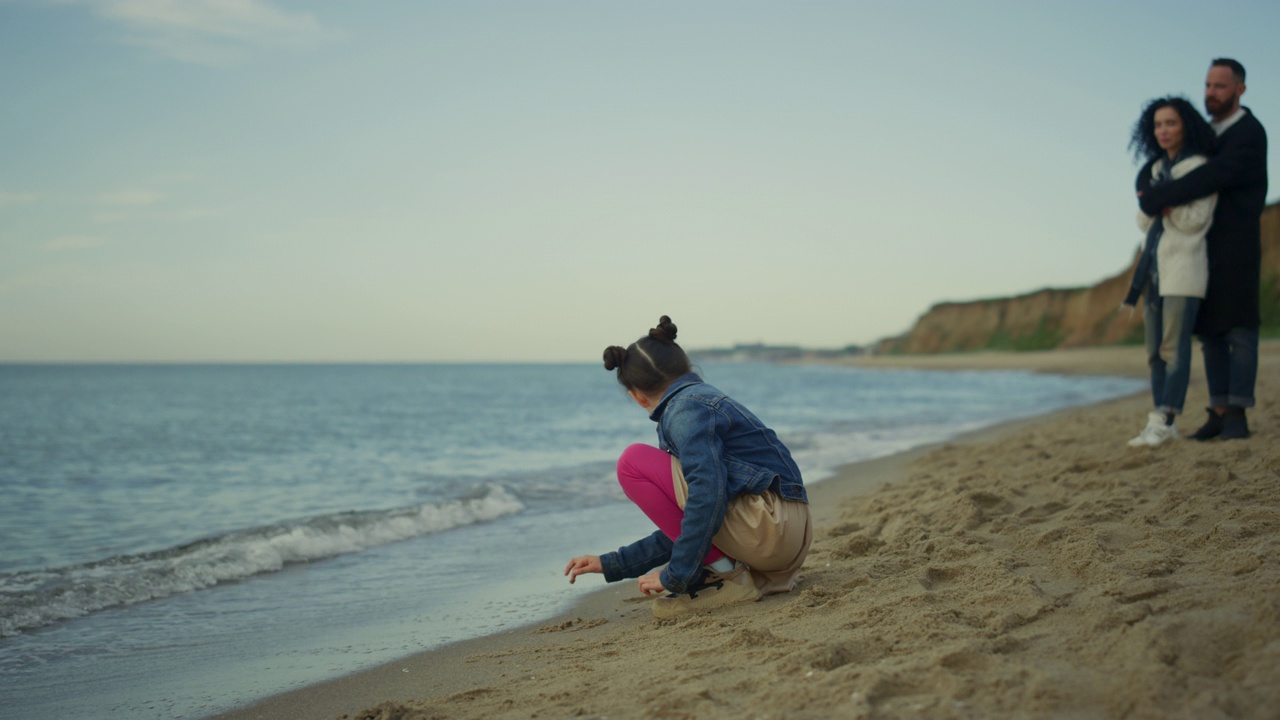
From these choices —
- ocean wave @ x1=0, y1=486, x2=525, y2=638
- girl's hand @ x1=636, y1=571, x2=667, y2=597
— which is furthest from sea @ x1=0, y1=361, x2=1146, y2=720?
girl's hand @ x1=636, y1=571, x2=667, y2=597

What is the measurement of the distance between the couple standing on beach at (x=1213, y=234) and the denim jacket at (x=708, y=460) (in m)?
3.41

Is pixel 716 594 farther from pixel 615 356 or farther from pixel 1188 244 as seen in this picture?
pixel 1188 244

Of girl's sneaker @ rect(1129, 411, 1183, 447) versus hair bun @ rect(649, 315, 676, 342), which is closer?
hair bun @ rect(649, 315, 676, 342)

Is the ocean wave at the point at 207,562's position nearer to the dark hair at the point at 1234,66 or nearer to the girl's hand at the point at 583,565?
the girl's hand at the point at 583,565

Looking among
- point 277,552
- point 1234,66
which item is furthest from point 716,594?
point 1234,66

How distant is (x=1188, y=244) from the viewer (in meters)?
5.19

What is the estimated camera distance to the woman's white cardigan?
5141 millimetres

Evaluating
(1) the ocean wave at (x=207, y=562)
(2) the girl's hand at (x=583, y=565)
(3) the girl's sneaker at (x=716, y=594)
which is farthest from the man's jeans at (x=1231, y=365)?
(1) the ocean wave at (x=207, y=562)

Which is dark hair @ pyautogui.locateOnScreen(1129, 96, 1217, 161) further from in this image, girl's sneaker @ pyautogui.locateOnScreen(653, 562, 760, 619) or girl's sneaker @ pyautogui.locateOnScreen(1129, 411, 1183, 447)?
girl's sneaker @ pyautogui.locateOnScreen(653, 562, 760, 619)

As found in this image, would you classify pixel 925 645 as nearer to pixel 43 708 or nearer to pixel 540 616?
pixel 540 616

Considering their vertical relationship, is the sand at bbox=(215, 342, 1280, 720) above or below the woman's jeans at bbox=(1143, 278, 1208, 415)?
below

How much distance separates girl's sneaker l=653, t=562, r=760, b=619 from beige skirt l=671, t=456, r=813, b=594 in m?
0.06

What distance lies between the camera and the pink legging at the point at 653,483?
3002mm

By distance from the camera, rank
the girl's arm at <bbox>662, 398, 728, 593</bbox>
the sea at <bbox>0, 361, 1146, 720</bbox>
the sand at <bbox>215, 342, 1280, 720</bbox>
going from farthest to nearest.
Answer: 1. the sea at <bbox>0, 361, 1146, 720</bbox>
2. the girl's arm at <bbox>662, 398, 728, 593</bbox>
3. the sand at <bbox>215, 342, 1280, 720</bbox>
